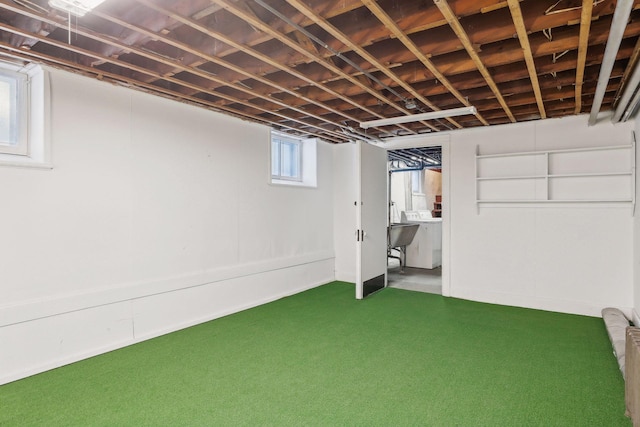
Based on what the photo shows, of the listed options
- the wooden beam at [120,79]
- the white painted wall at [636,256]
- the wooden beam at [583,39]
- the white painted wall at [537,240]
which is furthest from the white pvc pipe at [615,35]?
the wooden beam at [120,79]

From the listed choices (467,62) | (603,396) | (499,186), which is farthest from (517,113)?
(603,396)

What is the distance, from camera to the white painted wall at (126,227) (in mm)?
2783

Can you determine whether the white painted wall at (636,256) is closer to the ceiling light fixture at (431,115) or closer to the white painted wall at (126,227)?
the ceiling light fixture at (431,115)

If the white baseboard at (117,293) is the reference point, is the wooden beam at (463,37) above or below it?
above

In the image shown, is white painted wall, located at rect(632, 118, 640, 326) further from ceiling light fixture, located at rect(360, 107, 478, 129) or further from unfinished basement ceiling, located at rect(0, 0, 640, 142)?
ceiling light fixture, located at rect(360, 107, 478, 129)

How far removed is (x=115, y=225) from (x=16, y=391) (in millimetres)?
1391

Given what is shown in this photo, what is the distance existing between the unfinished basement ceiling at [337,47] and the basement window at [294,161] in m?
1.58

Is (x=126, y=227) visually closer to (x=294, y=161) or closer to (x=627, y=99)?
(x=294, y=161)

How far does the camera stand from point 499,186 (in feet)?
15.6

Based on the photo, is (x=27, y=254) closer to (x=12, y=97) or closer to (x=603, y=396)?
(x=12, y=97)

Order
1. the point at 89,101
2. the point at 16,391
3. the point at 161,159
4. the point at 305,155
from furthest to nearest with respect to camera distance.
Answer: the point at 305,155 → the point at 161,159 → the point at 89,101 → the point at 16,391

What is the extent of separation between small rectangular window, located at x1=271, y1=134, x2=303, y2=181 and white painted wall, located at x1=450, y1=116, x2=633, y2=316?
92.3 inches

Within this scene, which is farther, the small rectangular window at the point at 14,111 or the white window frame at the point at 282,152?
the white window frame at the point at 282,152

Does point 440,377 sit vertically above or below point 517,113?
below
